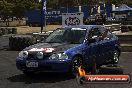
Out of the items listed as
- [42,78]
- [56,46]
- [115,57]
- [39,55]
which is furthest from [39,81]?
[115,57]

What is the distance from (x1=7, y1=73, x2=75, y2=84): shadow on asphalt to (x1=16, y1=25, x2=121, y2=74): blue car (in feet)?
0.74

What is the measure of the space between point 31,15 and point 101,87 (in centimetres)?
5380

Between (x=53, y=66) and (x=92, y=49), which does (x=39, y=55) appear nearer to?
(x=53, y=66)

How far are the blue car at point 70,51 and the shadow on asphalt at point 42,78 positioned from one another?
0.74 ft

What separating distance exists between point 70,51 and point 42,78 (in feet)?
3.81

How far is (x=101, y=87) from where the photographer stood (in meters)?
8.83

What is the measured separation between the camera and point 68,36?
1109cm

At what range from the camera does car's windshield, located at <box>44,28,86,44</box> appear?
10.9 meters

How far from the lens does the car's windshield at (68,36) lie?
10852 millimetres

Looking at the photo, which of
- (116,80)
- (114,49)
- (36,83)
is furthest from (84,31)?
(116,80)

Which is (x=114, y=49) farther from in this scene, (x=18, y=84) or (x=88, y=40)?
(x=18, y=84)

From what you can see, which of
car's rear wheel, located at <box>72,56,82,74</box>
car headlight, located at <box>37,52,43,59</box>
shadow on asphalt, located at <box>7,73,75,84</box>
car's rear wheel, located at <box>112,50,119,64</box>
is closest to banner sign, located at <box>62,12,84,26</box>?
car's rear wheel, located at <box>112,50,119,64</box>

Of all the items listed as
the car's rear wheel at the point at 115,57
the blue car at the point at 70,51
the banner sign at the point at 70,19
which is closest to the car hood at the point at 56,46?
the blue car at the point at 70,51

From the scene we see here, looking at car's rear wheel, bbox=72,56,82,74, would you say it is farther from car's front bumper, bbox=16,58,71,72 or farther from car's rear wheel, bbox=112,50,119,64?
car's rear wheel, bbox=112,50,119,64
